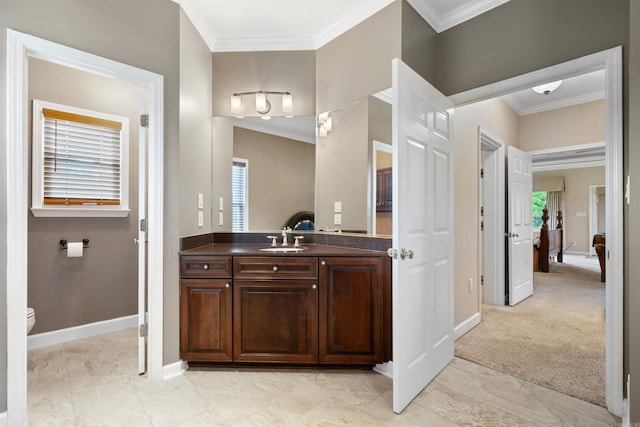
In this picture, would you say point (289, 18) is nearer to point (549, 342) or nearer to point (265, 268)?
point (265, 268)

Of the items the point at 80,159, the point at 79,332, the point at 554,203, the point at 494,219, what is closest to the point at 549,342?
the point at 494,219

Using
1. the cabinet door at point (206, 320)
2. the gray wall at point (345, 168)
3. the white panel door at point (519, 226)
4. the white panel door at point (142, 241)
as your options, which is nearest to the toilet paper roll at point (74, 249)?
the white panel door at point (142, 241)

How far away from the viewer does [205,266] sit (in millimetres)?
2240

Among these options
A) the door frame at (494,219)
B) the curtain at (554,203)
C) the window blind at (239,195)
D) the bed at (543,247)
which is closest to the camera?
the window blind at (239,195)

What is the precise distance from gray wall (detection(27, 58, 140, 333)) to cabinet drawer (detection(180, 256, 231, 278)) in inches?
49.8

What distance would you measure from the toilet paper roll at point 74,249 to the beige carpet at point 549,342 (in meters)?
3.32

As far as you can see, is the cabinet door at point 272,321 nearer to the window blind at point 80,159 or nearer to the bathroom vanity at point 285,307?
the bathroom vanity at point 285,307

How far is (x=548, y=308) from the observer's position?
3.79 metres

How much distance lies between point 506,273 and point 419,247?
267 centimetres

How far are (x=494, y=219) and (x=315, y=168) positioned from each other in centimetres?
239

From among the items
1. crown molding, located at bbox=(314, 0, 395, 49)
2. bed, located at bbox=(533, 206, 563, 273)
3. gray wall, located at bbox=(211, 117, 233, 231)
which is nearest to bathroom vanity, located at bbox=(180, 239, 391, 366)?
gray wall, located at bbox=(211, 117, 233, 231)

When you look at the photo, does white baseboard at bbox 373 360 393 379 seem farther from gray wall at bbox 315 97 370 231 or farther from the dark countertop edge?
gray wall at bbox 315 97 370 231

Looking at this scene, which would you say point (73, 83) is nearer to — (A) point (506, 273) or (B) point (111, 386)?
(B) point (111, 386)

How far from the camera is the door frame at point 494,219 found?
3781 millimetres
